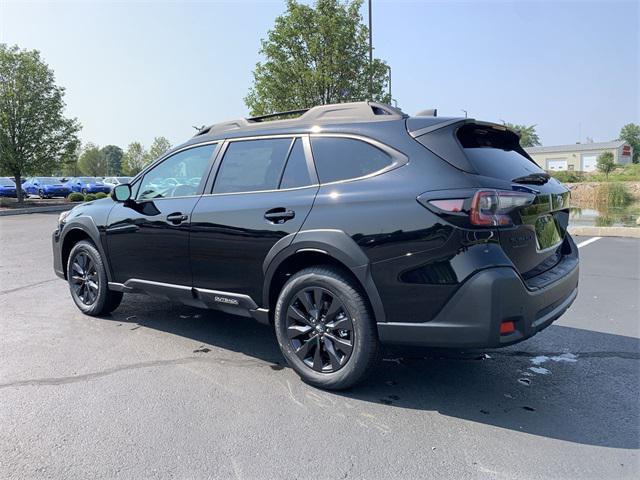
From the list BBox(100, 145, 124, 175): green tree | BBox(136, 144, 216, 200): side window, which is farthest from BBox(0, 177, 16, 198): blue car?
BBox(100, 145, 124, 175): green tree

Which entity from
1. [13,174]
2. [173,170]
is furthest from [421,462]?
[13,174]

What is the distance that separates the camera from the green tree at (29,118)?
2358 cm

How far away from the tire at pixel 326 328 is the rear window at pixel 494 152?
1.14m

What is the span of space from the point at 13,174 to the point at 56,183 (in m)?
14.1

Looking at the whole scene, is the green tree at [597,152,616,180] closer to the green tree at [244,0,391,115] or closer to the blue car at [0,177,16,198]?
the green tree at [244,0,391,115]

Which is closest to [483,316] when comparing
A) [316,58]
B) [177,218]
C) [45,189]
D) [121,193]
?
[177,218]

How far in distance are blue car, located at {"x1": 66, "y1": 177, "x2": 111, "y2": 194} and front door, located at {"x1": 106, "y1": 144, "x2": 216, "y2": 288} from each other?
128 ft

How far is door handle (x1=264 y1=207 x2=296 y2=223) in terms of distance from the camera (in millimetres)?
3568

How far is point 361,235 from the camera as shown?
10.5ft

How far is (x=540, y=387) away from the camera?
3.54m

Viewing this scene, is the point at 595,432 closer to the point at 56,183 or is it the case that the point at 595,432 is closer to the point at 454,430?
the point at 454,430

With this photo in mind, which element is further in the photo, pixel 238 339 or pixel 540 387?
pixel 238 339

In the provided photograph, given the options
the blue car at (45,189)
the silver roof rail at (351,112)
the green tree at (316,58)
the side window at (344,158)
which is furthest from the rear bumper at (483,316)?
the blue car at (45,189)

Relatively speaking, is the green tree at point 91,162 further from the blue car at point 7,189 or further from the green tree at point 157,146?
the blue car at point 7,189
